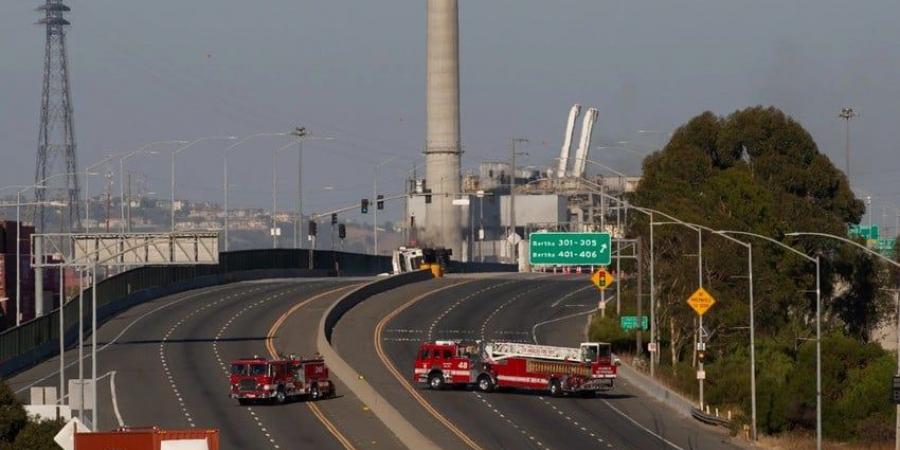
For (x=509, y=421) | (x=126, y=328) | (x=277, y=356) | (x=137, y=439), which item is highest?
(x=137, y=439)

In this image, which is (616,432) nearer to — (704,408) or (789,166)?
(704,408)

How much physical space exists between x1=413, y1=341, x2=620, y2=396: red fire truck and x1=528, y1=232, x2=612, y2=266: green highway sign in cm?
2768

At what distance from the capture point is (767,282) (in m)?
97.1

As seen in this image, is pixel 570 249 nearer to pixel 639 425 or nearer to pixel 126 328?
pixel 126 328

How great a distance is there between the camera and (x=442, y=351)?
257 feet

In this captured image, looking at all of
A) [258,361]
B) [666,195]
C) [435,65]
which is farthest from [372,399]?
[435,65]

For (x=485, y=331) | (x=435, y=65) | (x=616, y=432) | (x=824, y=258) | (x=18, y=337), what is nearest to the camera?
(x=616, y=432)

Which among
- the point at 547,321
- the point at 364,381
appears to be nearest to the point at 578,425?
the point at 364,381

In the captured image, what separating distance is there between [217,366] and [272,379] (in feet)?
44.2

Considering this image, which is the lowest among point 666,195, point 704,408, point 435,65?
point 704,408

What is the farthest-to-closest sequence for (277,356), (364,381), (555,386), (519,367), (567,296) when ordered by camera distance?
(567,296) < (277,356) < (555,386) < (519,367) < (364,381)

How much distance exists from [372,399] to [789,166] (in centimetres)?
5087

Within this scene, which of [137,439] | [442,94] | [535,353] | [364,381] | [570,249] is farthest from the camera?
[442,94]

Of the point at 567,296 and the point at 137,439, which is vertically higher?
the point at 137,439
